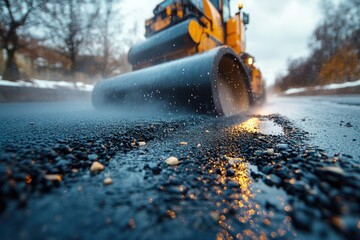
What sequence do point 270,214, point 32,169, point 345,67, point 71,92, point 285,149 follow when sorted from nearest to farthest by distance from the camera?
point 270,214 < point 32,169 < point 285,149 < point 71,92 < point 345,67

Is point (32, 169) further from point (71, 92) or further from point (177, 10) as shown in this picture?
point (71, 92)

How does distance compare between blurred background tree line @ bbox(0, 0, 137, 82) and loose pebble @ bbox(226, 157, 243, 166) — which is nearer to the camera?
loose pebble @ bbox(226, 157, 243, 166)

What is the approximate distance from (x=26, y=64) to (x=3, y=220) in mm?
12647

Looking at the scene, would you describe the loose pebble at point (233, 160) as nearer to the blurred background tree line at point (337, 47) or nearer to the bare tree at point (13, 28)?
the bare tree at point (13, 28)

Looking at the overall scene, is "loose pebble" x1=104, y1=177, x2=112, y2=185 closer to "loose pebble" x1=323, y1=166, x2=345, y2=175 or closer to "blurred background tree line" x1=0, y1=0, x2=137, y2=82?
"loose pebble" x1=323, y1=166, x2=345, y2=175

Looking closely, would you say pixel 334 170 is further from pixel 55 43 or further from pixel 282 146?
pixel 55 43

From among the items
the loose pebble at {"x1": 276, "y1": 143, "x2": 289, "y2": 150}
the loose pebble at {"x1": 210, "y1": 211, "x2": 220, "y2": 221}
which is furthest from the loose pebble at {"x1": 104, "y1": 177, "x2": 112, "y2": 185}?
the loose pebble at {"x1": 276, "y1": 143, "x2": 289, "y2": 150}

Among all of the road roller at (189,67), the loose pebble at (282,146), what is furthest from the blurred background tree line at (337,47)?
the loose pebble at (282,146)

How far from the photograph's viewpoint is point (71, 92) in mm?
7637

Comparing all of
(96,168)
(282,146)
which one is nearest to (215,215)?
(96,168)

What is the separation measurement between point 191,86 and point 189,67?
30cm

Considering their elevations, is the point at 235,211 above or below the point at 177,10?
below

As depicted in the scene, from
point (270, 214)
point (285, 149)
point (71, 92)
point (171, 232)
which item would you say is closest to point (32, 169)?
point (171, 232)

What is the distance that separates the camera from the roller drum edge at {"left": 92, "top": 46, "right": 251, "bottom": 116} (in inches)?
90.6
